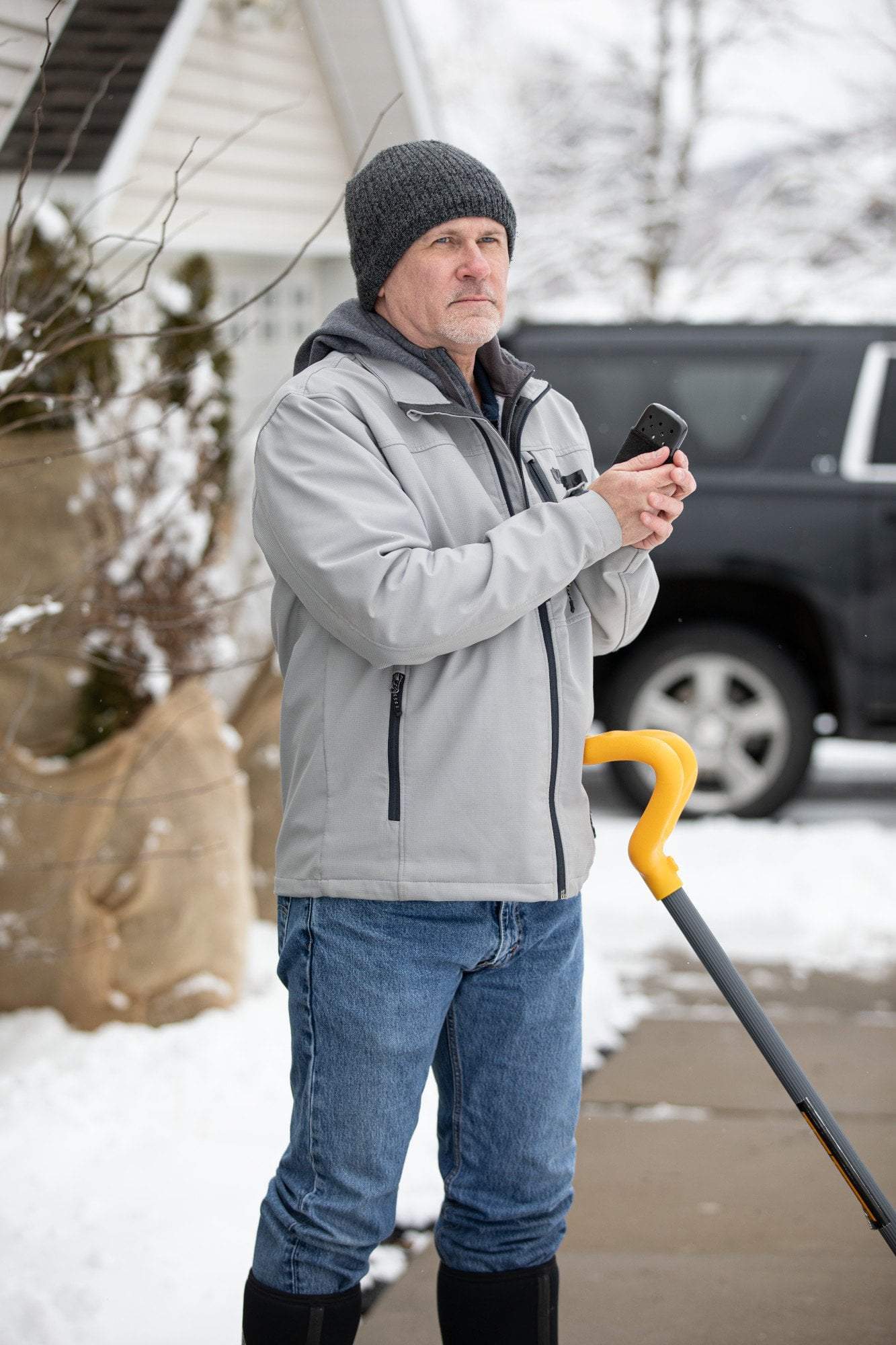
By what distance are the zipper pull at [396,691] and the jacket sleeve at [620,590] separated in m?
0.31

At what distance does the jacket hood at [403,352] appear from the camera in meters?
2.11

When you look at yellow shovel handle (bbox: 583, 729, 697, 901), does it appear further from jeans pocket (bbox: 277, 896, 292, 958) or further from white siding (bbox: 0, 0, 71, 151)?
white siding (bbox: 0, 0, 71, 151)

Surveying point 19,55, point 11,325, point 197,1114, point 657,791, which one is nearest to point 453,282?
point 657,791

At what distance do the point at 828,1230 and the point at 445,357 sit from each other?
200 cm

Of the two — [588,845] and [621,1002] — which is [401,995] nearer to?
[588,845]

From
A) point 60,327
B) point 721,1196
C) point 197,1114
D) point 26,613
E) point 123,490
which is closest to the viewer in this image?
point 26,613

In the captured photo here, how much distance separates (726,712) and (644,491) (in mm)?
4420

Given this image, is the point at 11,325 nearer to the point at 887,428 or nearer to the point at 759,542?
the point at 759,542

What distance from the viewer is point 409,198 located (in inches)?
81.6

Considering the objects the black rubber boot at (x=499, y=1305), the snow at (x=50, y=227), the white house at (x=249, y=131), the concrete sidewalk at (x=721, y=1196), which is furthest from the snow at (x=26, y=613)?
the white house at (x=249, y=131)

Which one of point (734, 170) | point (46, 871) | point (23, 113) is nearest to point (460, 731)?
point (46, 871)

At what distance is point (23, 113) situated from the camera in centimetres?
443

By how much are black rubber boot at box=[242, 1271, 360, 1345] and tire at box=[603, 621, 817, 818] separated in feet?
14.2

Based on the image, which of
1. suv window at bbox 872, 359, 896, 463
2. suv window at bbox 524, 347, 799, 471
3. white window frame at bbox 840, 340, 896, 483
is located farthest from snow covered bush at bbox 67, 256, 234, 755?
suv window at bbox 872, 359, 896, 463
